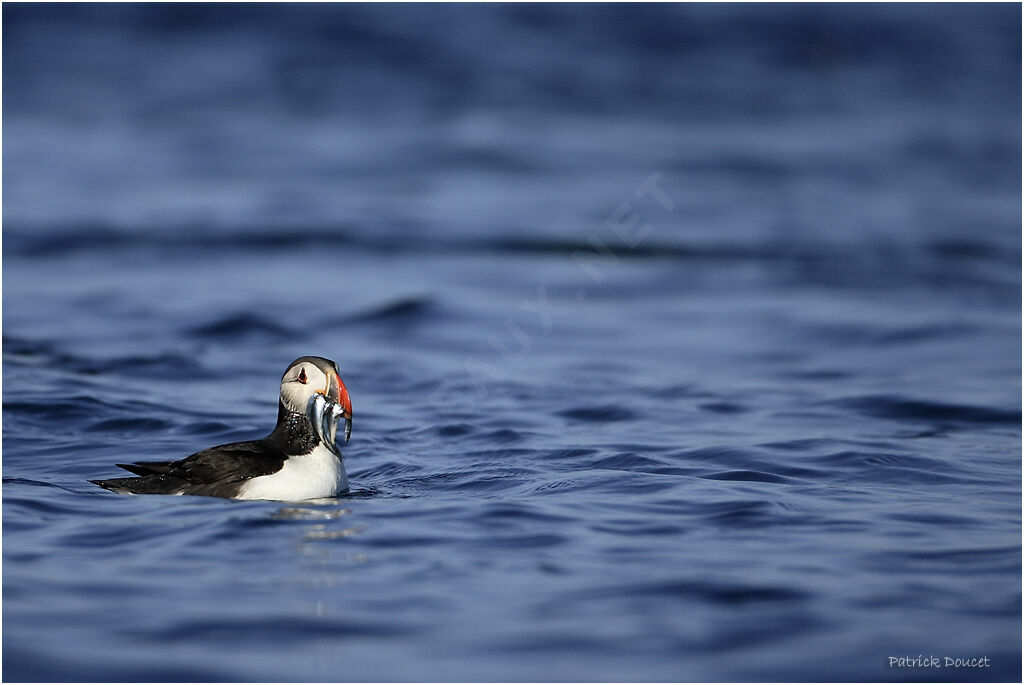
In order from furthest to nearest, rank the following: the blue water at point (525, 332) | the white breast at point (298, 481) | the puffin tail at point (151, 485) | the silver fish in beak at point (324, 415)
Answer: the silver fish in beak at point (324, 415) < the puffin tail at point (151, 485) < the white breast at point (298, 481) < the blue water at point (525, 332)

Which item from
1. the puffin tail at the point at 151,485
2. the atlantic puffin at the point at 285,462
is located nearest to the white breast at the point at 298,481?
the atlantic puffin at the point at 285,462

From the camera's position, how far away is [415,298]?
58.0 feet

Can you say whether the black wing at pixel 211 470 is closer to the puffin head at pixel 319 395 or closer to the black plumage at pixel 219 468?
the black plumage at pixel 219 468

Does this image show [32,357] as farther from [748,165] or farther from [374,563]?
[748,165]

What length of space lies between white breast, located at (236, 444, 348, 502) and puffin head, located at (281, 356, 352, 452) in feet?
0.51

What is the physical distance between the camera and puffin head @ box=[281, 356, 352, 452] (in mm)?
8492

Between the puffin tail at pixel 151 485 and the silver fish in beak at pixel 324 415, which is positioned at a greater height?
the silver fish in beak at pixel 324 415

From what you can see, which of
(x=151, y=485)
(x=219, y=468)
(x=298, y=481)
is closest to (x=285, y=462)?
(x=298, y=481)

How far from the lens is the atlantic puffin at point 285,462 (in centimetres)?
823

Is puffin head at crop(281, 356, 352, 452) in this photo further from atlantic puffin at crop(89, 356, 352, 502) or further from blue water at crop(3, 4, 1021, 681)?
blue water at crop(3, 4, 1021, 681)

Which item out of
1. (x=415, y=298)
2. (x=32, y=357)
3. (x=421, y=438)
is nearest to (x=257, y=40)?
(x=415, y=298)

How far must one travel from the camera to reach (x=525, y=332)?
639 inches

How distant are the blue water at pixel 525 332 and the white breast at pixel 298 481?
0.11m

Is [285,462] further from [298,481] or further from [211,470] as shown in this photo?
[211,470]
